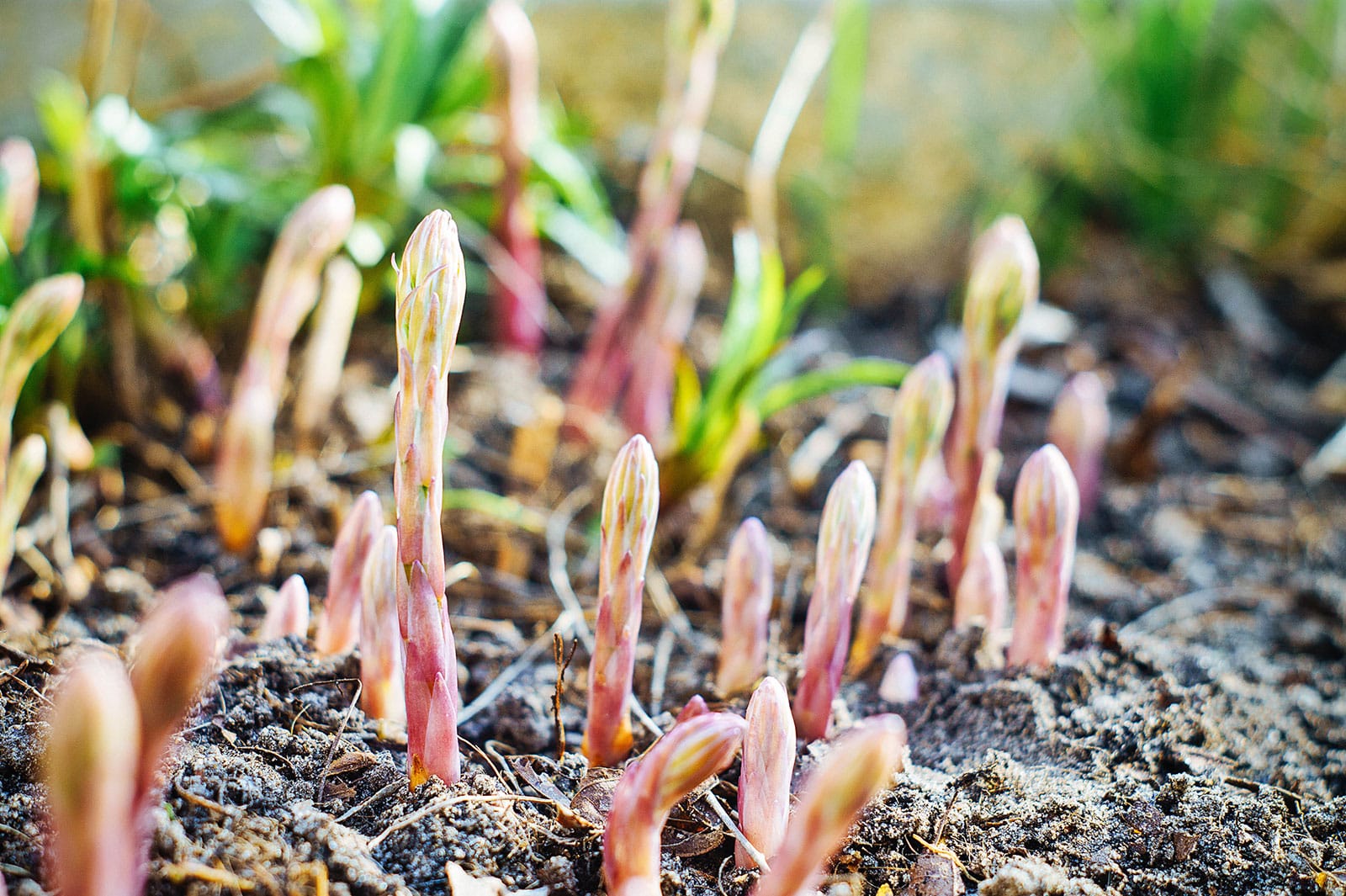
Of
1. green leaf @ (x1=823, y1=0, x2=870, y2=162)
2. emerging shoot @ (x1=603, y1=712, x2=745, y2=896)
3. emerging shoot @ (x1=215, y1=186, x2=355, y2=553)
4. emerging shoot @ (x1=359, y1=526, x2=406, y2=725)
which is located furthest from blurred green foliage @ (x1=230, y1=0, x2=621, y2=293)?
emerging shoot @ (x1=603, y1=712, x2=745, y2=896)

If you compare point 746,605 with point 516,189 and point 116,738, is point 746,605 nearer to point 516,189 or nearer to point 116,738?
point 116,738

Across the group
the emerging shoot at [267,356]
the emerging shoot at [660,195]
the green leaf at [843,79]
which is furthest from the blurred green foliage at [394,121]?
the green leaf at [843,79]

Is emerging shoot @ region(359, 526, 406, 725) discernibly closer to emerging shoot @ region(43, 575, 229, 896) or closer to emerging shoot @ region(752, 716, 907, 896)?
emerging shoot @ region(43, 575, 229, 896)

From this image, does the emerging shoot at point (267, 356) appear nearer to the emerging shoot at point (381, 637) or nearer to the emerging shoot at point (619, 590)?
the emerging shoot at point (381, 637)

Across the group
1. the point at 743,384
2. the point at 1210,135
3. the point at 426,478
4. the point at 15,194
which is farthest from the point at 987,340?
the point at 1210,135

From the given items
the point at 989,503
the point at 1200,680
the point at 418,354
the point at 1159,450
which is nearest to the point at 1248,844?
the point at 1200,680

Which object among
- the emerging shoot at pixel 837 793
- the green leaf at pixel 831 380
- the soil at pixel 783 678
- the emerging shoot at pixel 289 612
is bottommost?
the soil at pixel 783 678
